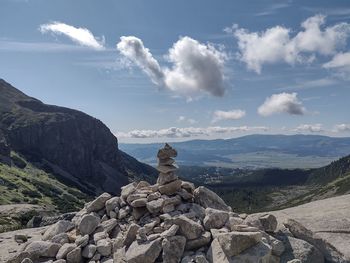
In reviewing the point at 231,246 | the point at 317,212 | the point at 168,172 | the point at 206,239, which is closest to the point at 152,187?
the point at 168,172

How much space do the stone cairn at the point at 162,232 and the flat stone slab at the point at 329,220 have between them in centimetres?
456

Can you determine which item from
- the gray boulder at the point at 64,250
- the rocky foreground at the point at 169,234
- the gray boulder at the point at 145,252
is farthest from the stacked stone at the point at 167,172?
the gray boulder at the point at 64,250

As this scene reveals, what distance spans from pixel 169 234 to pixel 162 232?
1.31m

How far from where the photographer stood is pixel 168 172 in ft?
111

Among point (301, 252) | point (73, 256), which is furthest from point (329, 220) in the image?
point (73, 256)

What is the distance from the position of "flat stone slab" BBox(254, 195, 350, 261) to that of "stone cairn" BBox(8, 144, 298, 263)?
15.0ft

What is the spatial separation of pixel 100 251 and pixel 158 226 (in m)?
4.36

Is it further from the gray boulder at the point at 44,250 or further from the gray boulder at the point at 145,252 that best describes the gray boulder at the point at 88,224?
the gray boulder at the point at 145,252

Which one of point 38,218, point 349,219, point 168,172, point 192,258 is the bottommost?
point 38,218

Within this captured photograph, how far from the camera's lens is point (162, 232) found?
27.8 metres

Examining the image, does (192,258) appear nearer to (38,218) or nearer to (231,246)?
(231,246)

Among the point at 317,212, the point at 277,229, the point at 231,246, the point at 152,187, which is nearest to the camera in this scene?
the point at 231,246

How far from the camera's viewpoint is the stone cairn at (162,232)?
1005 inches

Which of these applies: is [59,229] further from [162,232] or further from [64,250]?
[162,232]
